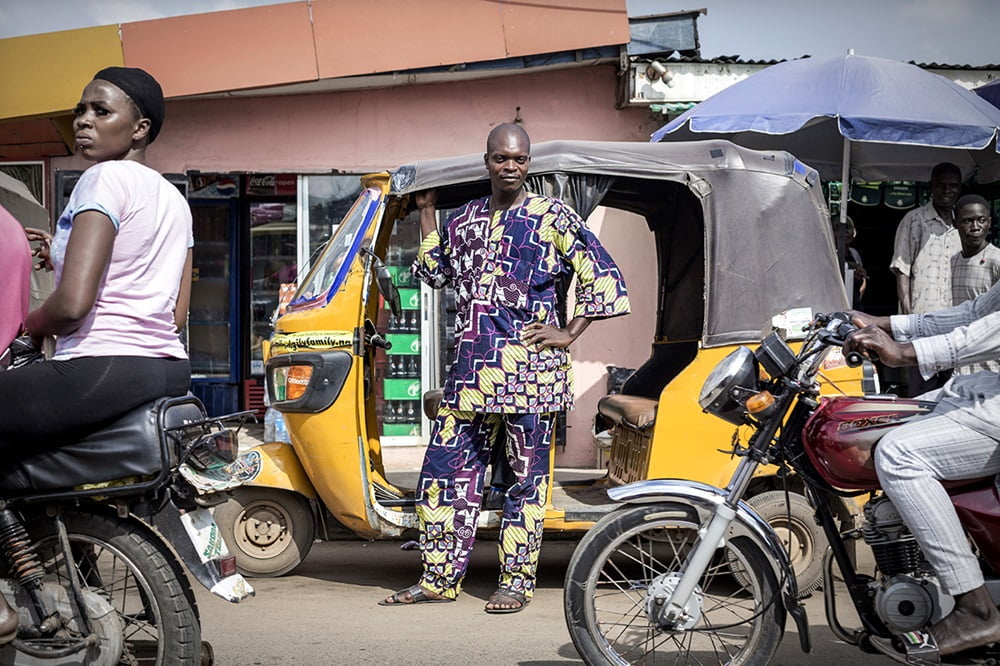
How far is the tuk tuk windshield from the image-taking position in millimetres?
5633

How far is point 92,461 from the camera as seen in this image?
3.14 m

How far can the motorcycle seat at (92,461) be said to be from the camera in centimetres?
313

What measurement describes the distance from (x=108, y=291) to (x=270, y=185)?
841 centimetres

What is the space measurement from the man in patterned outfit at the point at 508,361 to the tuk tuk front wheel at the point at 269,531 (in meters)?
0.83

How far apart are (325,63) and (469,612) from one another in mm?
5906

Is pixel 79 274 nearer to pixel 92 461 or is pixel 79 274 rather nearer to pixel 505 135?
pixel 92 461

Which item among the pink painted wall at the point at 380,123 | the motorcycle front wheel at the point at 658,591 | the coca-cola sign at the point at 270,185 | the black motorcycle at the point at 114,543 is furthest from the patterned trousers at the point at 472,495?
the coca-cola sign at the point at 270,185

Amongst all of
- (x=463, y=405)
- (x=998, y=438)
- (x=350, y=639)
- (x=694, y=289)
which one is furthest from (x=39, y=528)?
(x=694, y=289)

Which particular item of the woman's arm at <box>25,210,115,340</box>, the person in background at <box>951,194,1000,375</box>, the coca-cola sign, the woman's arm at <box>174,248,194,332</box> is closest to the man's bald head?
the woman's arm at <box>174,248,194,332</box>

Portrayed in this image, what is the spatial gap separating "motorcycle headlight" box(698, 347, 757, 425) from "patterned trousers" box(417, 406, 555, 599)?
1.57 meters

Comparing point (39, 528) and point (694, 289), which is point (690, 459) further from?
point (39, 528)

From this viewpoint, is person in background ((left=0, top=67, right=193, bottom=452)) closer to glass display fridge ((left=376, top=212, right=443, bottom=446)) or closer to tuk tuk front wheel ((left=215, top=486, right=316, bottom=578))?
tuk tuk front wheel ((left=215, top=486, right=316, bottom=578))

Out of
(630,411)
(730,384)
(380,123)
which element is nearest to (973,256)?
(630,411)

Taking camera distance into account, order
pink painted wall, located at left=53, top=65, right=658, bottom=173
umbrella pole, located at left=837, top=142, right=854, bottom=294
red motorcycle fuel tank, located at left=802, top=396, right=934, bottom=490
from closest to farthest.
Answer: red motorcycle fuel tank, located at left=802, top=396, right=934, bottom=490, umbrella pole, located at left=837, top=142, right=854, bottom=294, pink painted wall, located at left=53, top=65, right=658, bottom=173
